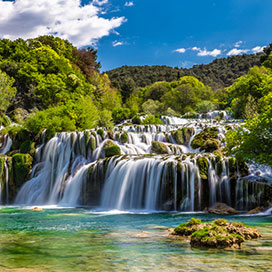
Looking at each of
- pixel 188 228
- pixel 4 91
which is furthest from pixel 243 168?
pixel 4 91

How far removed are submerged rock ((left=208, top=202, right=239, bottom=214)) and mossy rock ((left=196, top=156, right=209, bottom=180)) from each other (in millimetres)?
1979

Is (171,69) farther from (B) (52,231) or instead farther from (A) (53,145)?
(B) (52,231)

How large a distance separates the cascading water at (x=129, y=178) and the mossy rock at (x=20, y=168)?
2.09 ft

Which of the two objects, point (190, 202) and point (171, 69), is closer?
point (190, 202)

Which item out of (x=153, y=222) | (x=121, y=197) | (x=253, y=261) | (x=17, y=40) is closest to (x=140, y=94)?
(x=17, y=40)

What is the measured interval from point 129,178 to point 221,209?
6.80 m

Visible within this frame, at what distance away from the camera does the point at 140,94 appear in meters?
105

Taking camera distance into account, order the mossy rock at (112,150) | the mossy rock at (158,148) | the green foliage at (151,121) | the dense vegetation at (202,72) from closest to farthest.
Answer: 1. the mossy rock at (112,150)
2. the mossy rock at (158,148)
3. the green foliage at (151,121)
4. the dense vegetation at (202,72)

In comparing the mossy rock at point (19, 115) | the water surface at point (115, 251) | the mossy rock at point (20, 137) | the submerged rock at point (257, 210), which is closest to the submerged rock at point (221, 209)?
the submerged rock at point (257, 210)

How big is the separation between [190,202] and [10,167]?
17218 mm

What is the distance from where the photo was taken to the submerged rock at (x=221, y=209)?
62.0 ft

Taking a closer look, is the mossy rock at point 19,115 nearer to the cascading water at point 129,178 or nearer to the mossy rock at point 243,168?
the cascading water at point 129,178

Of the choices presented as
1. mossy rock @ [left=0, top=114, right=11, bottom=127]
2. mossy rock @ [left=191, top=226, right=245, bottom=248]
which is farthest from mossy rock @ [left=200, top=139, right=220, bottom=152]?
mossy rock @ [left=0, top=114, right=11, bottom=127]

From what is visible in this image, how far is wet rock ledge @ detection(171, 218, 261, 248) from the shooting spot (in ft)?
31.5
